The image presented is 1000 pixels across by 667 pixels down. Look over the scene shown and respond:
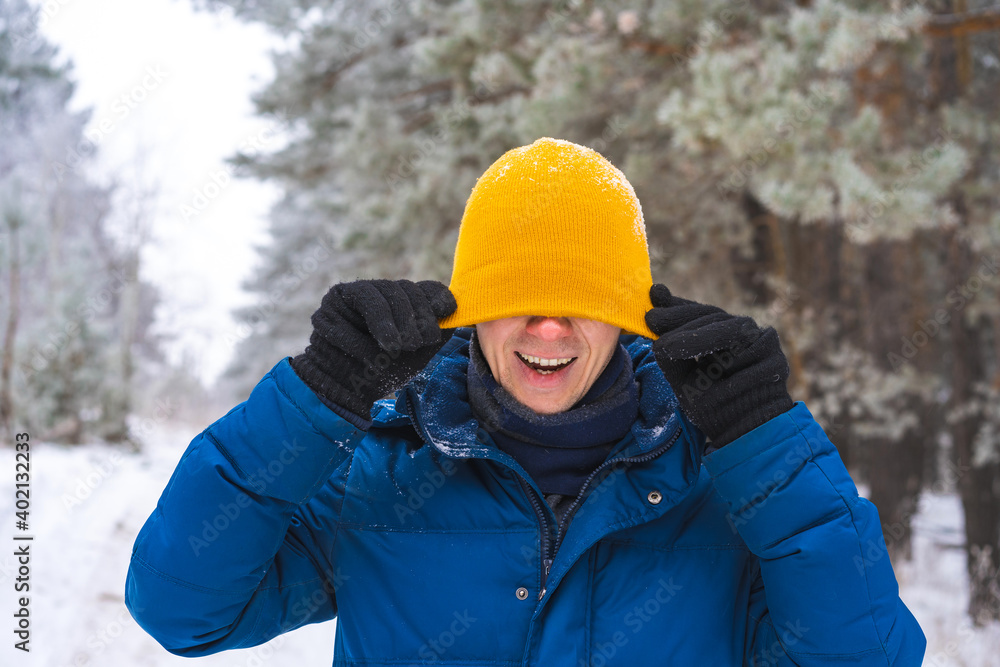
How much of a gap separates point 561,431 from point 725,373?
1.37ft

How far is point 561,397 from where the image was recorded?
178 centimetres

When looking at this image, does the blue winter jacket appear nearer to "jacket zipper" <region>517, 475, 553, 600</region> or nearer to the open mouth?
"jacket zipper" <region>517, 475, 553, 600</region>

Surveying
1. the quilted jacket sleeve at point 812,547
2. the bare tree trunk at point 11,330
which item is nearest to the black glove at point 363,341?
the quilted jacket sleeve at point 812,547

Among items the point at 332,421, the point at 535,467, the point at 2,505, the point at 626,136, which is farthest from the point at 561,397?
the point at 2,505

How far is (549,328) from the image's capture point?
183cm

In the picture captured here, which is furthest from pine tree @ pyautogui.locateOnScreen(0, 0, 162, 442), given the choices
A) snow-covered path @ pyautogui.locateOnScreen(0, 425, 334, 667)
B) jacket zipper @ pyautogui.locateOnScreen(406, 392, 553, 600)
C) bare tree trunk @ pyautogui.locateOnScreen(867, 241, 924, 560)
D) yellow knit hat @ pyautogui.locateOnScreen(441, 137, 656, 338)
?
bare tree trunk @ pyautogui.locateOnScreen(867, 241, 924, 560)

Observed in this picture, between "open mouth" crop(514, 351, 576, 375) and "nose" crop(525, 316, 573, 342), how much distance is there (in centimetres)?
5

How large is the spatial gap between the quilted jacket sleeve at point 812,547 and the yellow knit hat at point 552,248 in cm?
43

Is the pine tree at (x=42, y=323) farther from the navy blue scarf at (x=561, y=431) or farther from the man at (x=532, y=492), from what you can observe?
the navy blue scarf at (x=561, y=431)

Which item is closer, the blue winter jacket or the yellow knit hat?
the blue winter jacket

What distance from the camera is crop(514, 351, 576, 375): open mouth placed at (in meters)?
1.80

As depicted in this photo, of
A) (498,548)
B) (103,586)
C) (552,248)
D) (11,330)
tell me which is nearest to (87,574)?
(103,586)

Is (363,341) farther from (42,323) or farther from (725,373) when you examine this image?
(42,323)

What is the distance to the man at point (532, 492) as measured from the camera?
1461 millimetres
